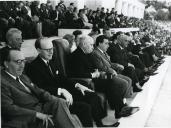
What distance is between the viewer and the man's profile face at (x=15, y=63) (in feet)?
7.57

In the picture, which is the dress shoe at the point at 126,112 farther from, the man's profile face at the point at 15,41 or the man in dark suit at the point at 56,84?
the man's profile face at the point at 15,41

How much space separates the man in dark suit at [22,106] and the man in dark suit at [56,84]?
289mm

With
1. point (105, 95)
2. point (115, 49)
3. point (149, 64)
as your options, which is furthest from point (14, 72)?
point (149, 64)

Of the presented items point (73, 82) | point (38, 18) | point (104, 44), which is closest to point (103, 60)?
point (104, 44)

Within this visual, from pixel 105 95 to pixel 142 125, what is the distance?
0.56 meters

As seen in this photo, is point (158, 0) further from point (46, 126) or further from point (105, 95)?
point (46, 126)

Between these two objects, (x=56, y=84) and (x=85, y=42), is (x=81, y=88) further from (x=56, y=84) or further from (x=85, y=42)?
(x=85, y=42)

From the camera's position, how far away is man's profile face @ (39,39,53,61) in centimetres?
286

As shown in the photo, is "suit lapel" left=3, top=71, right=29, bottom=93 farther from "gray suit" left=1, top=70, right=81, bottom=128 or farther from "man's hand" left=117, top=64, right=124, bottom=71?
"man's hand" left=117, top=64, right=124, bottom=71

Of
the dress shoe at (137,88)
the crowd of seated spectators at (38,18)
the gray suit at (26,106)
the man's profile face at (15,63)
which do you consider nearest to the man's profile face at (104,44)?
the dress shoe at (137,88)

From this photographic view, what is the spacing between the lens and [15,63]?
91.7 inches

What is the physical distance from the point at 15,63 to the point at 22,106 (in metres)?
0.36

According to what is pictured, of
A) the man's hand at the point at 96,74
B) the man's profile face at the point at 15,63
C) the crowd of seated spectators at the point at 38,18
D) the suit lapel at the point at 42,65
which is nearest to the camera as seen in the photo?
the man's profile face at the point at 15,63

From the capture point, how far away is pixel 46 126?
2307mm
